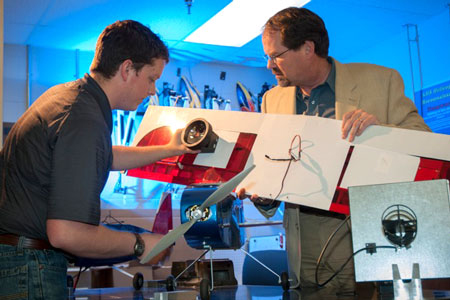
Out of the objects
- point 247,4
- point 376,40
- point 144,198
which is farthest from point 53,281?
point 376,40

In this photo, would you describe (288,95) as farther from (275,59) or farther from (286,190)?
(286,190)

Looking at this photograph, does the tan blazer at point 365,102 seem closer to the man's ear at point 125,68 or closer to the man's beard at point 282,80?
the man's beard at point 282,80

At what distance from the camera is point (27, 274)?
1.46m

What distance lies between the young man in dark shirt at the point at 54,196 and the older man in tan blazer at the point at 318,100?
0.90 metres

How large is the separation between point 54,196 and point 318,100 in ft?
4.61

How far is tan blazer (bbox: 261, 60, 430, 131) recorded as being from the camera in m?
2.18

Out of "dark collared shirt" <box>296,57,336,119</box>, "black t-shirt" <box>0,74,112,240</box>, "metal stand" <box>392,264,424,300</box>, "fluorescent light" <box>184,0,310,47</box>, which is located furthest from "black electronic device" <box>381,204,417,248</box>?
"fluorescent light" <box>184,0,310,47</box>

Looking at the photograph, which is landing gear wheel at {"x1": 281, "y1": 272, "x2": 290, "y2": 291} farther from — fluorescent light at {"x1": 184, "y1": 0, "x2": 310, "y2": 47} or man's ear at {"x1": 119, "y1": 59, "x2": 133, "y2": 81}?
fluorescent light at {"x1": 184, "y1": 0, "x2": 310, "y2": 47}

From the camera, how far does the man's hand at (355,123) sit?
6.59 feet

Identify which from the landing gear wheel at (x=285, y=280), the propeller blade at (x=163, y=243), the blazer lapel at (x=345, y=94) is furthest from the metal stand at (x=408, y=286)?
the blazer lapel at (x=345, y=94)

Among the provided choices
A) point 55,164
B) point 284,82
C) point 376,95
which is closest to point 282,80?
point 284,82

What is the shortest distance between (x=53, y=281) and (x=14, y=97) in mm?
5666

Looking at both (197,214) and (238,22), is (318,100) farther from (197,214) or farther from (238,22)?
(238,22)

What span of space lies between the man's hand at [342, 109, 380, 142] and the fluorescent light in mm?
4057
